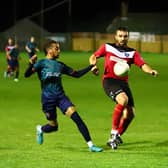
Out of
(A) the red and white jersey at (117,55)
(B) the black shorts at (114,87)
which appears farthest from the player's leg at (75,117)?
(A) the red and white jersey at (117,55)

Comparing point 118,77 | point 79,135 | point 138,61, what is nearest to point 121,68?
point 118,77

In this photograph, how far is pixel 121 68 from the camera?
39.5 ft

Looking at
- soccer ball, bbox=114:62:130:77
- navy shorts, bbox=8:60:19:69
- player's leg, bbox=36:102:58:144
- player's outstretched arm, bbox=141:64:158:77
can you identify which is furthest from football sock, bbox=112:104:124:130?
navy shorts, bbox=8:60:19:69

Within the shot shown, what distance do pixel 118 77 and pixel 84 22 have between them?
8217cm

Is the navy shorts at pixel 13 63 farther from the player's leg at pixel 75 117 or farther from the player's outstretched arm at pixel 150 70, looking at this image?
the player's leg at pixel 75 117

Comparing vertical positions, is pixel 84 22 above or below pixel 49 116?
below

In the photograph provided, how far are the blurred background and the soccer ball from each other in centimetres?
5694

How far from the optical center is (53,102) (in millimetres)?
11398

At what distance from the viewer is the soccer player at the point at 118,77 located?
39.0ft

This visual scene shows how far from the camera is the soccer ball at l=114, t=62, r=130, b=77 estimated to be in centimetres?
1201

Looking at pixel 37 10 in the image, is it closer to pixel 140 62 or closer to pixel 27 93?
pixel 27 93

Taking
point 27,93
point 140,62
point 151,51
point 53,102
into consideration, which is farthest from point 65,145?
point 151,51

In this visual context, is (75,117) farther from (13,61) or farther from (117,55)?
(13,61)

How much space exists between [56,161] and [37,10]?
81261 mm
